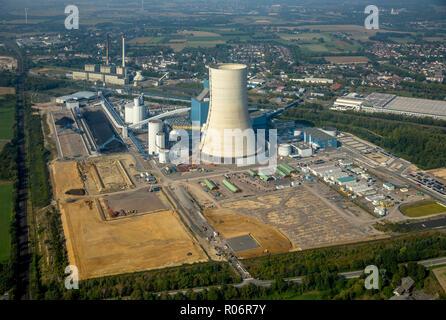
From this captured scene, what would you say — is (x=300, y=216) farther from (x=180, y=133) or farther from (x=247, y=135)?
(x=180, y=133)

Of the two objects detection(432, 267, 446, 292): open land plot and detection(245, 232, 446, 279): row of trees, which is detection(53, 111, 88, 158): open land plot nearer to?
detection(245, 232, 446, 279): row of trees

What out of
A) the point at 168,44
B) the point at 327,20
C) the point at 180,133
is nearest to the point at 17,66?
the point at 168,44

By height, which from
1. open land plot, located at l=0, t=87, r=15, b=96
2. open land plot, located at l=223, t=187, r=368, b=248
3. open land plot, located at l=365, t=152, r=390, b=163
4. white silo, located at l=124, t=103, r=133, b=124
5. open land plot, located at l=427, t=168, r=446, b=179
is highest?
open land plot, located at l=0, t=87, r=15, b=96

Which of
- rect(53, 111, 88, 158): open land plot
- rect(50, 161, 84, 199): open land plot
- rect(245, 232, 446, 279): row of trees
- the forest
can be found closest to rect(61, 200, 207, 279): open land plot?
rect(50, 161, 84, 199): open land plot

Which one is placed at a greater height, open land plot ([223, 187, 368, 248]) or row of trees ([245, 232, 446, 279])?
open land plot ([223, 187, 368, 248])

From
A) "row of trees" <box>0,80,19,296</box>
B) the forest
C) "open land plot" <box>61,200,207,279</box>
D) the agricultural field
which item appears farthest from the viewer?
the agricultural field

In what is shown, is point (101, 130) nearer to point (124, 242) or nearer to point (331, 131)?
point (124, 242)

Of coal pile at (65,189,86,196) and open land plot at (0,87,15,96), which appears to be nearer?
coal pile at (65,189,86,196)
